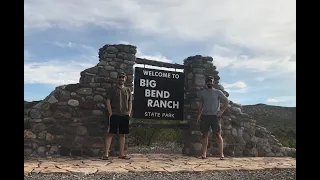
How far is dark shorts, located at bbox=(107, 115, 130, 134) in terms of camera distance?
25.7 ft

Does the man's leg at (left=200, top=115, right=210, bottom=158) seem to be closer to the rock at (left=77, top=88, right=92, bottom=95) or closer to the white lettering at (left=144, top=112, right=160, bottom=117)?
the white lettering at (left=144, top=112, right=160, bottom=117)

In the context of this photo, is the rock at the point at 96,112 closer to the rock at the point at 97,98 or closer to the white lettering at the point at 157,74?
the rock at the point at 97,98

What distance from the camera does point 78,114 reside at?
26.6 feet

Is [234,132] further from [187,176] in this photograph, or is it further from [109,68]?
[187,176]

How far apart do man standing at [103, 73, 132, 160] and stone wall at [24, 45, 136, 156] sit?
0.41 metres

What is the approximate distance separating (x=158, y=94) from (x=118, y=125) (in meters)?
1.70

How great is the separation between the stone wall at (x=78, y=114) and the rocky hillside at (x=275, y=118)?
35.7 ft

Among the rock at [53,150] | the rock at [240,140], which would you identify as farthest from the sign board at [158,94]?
the rock at [53,150]

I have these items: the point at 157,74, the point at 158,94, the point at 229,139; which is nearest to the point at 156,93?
→ the point at 158,94

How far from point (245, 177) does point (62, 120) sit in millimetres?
4395

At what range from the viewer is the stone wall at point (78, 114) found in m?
7.76
